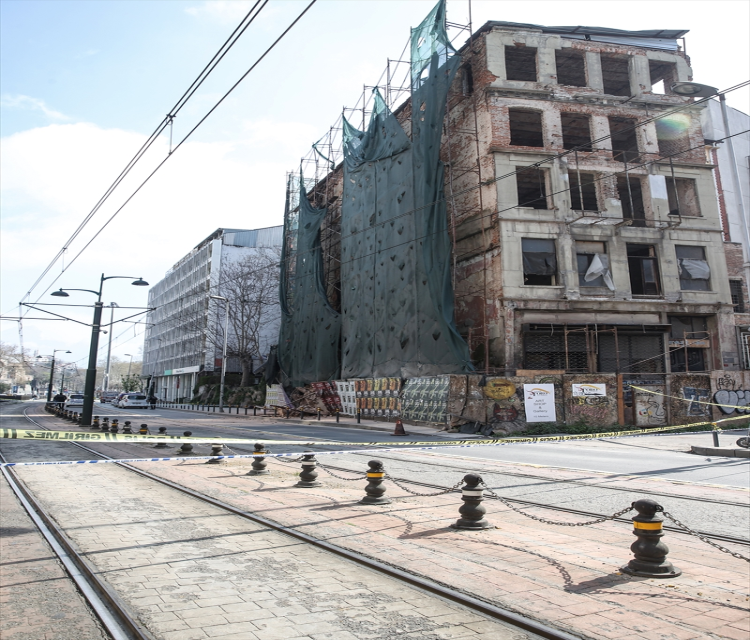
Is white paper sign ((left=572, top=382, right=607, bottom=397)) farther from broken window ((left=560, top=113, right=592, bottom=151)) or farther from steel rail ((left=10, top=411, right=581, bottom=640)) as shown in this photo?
steel rail ((left=10, top=411, right=581, bottom=640))

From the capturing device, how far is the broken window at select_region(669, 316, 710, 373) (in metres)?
27.5

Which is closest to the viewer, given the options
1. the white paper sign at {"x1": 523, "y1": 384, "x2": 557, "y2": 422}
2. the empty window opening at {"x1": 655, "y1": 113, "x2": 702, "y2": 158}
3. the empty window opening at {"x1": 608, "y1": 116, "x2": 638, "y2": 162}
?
the white paper sign at {"x1": 523, "y1": 384, "x2": 557, "y2": 422}

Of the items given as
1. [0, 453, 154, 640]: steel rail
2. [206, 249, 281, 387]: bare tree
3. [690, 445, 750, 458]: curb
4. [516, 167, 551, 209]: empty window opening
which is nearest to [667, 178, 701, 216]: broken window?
[516, 167, 551, 209]: empty window opening

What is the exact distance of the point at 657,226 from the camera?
94.0ft

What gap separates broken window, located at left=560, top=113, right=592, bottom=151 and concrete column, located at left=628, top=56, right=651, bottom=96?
8.97ft

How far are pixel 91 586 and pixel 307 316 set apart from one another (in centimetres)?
3567

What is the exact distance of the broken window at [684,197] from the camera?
29.6 m

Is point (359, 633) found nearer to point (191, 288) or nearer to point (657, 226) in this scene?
point (657, 226)

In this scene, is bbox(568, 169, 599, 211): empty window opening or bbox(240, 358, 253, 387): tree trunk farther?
bbox(240, 358, 253, 387): tree trunk

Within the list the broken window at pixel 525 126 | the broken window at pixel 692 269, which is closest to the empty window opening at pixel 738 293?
the broken window at pixel 692 269

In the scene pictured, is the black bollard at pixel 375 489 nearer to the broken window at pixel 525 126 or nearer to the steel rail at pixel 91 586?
the steel rail at pixel 91 586

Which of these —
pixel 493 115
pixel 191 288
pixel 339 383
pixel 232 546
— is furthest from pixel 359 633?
pixel 191 288

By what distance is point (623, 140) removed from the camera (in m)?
31.2

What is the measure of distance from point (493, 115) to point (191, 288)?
5960 centimetres
